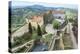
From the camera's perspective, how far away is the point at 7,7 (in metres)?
1.20

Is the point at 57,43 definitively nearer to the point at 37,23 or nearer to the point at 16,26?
the point at 37,23

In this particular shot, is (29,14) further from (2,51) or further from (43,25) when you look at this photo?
(2,51)

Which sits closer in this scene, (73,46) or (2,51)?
(2,51)

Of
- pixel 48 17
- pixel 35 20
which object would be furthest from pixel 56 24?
pixel 35 20

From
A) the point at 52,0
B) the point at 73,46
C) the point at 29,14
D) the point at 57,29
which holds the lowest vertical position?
the point at 73,46

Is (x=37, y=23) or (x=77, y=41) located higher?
(x=37, y=23)

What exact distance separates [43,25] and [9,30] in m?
0.30

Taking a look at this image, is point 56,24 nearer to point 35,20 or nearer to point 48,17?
point 48,17

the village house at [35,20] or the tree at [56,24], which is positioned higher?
the village house at [35,20]

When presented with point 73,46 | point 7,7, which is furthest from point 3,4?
point 73,46

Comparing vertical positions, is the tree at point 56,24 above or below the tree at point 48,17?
below

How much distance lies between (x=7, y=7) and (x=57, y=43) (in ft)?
1.78

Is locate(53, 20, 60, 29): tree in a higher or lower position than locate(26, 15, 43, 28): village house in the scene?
lower

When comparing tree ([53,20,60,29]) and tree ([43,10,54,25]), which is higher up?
tree ([43,10,54,25])
